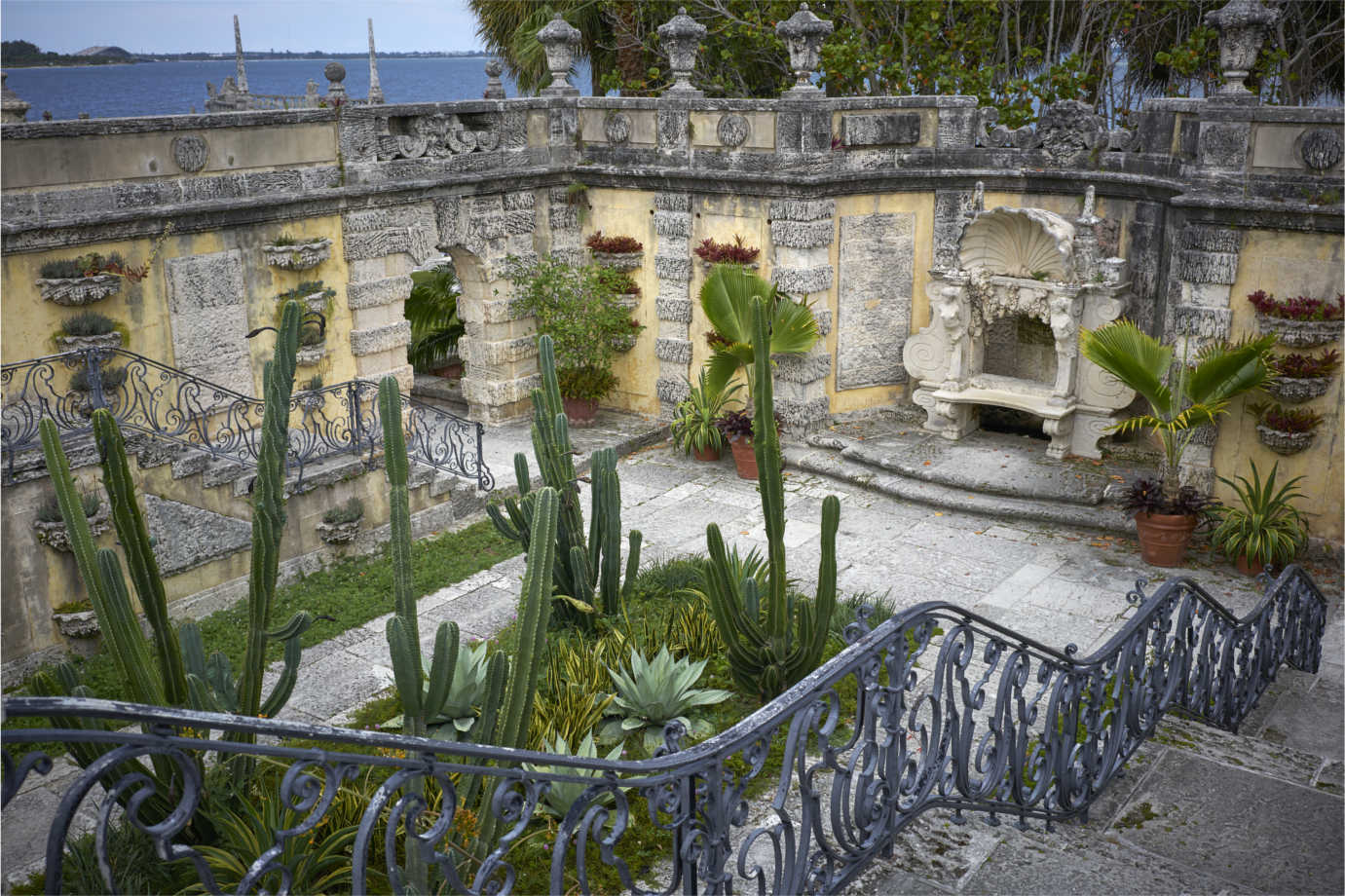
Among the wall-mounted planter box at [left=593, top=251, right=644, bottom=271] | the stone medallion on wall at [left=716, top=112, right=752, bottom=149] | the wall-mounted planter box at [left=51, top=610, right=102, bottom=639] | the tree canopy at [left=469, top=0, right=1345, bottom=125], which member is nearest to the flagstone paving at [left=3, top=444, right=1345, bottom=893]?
the wall-mounted planter box at [left=51, top=610, right=102, bottom=639]

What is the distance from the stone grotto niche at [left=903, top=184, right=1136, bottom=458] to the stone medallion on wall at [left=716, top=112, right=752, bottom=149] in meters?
2.39

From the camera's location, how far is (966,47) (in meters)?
15.8

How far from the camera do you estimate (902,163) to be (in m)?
12.4

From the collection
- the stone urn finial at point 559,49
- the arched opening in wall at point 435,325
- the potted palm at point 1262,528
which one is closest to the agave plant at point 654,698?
the potted palm at point 1262,528

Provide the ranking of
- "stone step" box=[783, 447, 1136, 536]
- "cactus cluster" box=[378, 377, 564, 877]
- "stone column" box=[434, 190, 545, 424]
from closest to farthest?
1. "cactus cluster" box=[378, 377, 564, 877]
2. "stone step" box=[783, 447, 1136, 536]
3. "stone column" box=[434, 190, 545, 424]

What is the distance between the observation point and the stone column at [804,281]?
12.0 m

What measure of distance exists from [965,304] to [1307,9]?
782 cm

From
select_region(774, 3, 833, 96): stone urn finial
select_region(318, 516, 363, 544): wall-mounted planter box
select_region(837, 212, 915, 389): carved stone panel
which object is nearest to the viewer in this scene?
select_region(318, 516, 363, 544): wall-mounted planter box

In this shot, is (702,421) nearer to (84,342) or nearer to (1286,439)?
(1286,439)

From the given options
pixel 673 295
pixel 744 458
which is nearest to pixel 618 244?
pixel 673 295

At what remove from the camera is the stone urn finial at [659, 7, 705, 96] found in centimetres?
1182

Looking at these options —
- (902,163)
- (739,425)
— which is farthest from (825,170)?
(739,425)

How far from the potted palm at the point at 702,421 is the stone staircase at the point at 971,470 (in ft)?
2.61

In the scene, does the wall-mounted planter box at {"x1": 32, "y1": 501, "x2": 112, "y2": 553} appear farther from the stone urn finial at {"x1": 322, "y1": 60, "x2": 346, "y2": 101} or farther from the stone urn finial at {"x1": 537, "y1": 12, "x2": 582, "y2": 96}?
the stone urn finial at {"x1": 322, "y1": 60, "x2": 346, "y2": 101}
